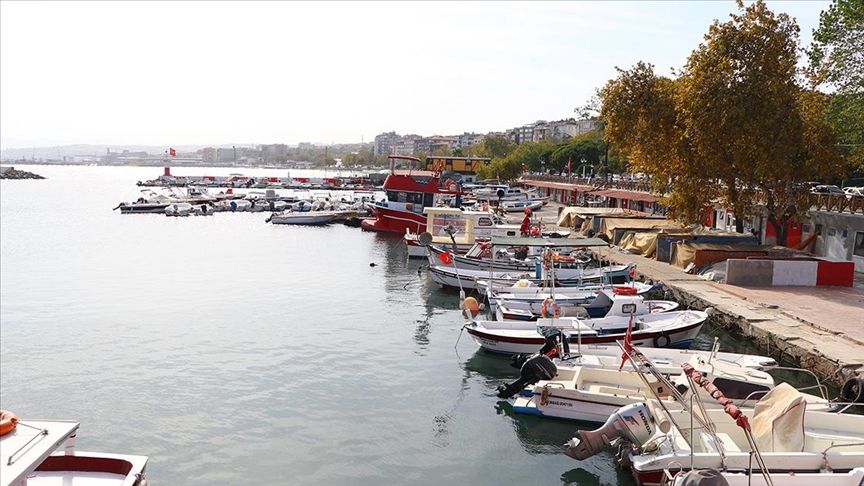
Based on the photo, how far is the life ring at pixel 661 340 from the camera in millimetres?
19016

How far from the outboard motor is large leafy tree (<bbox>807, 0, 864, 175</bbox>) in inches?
892

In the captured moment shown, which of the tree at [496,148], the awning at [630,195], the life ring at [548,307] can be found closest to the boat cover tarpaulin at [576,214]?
the awning at [630,195]

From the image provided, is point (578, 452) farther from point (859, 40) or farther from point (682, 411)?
point (859, 40)

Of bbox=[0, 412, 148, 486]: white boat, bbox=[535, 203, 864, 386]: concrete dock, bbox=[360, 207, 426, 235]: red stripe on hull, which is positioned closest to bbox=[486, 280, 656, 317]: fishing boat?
bbox=[535, 203, 864, 386]: concrete dock

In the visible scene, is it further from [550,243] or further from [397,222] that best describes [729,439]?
A: [397,222]

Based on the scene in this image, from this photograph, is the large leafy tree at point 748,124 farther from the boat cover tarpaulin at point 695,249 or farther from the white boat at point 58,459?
the white boat at point 58,459

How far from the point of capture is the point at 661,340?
19078mm

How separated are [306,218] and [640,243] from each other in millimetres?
36680

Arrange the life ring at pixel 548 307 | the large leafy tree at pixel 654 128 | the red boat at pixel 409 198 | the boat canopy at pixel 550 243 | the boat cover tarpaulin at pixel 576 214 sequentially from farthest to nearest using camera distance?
the red boat at pixel 409 198, the boat cover tarpaulin at pixel 576 214, the large leafy tree at pixel 654 128, the boat canopy at pixel 550 243, the life ring at pixel 548 307

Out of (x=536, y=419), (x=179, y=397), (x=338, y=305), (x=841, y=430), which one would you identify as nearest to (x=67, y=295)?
(x=338, y=305)

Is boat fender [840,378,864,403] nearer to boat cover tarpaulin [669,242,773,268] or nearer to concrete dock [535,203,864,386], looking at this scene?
concrete dock [535,203,864,386]

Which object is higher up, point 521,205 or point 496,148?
point 496,148

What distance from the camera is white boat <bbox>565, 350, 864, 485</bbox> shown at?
10844mm

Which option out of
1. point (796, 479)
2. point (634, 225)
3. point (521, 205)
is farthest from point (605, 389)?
point (521, 205)
